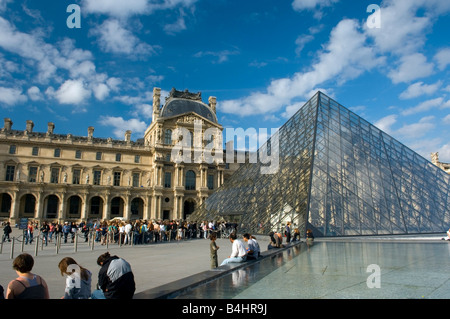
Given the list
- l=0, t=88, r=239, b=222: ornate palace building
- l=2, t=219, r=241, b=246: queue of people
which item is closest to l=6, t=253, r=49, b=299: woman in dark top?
l=2, t=219, r=241, b=246: queue of people

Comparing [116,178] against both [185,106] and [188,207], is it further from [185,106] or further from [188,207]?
[185,106]

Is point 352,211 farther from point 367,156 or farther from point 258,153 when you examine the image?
point 258,153

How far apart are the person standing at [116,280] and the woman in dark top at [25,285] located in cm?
71

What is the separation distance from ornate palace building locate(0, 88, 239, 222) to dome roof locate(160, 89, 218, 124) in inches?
5.8

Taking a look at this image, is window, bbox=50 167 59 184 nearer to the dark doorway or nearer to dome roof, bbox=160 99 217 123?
dome roof, bbox=160 99 217 123

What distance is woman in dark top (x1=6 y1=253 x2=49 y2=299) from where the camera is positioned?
2916 mm

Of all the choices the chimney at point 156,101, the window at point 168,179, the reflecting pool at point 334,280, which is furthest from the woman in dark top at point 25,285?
the chimney at point 156,101

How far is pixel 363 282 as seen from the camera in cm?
503

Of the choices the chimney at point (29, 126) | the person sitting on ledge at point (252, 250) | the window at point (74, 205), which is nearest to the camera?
the person sitting on ledge at point (252, 250)

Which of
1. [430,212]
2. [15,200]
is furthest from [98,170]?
[430,212]

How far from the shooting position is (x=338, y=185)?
1564 cm

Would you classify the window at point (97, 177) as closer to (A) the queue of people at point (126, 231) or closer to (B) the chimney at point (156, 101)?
(B) the chimney at point (156, 101)

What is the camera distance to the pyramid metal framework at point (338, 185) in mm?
14773
